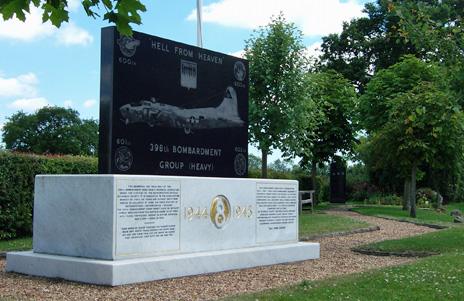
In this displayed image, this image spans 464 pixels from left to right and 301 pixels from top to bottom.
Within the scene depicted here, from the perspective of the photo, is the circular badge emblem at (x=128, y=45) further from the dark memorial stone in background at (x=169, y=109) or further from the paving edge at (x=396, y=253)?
the paving edge at (x=396, y=253)

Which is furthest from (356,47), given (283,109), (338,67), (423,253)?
(423,253)

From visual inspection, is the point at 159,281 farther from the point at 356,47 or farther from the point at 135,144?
the point at 356,47

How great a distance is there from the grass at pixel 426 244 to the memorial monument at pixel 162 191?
2.01 m

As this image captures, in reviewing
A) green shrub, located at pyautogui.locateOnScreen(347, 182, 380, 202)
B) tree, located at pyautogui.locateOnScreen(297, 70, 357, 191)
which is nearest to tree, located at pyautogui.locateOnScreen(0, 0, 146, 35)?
tree, located at pyautogui.locateOnScreen(297, 70, 357, 191)

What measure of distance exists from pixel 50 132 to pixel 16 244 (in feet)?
191

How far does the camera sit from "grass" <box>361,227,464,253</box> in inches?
516

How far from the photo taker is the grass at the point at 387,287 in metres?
7.52

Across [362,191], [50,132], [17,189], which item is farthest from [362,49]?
[50,132]

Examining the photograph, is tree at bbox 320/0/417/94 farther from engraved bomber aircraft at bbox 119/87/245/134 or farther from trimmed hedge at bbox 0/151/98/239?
engraved bomber aircraft at bbox 119/87/245/134

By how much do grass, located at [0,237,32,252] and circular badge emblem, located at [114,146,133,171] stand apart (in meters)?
4.23

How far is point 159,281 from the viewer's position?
30.0 feet

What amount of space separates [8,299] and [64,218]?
2142mm

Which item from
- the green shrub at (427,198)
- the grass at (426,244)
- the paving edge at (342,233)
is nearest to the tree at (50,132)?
the green shrub at (427,198)

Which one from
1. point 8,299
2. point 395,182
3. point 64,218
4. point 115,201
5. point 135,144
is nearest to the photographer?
point 8,299
